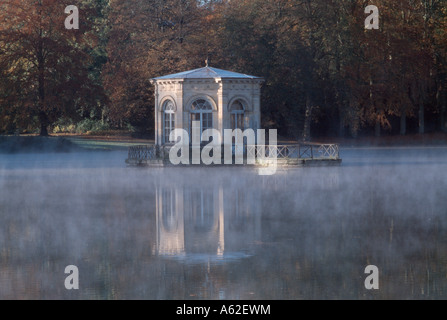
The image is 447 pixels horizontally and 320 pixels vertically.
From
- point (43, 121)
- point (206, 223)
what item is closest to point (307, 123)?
point (43, 121)

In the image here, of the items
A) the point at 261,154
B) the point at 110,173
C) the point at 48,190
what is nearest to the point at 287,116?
the point at 261,154

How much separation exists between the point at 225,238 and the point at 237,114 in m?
29.8

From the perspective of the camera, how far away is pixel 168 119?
44938mm

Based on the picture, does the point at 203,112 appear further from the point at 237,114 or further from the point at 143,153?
the point at 143,153

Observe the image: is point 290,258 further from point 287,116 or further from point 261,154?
point 287,116

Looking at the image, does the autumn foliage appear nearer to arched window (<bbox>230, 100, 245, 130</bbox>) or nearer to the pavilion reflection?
arched window (<bbox>230, 100, 245, 130</bbox>)

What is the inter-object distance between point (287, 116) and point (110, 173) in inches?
1369

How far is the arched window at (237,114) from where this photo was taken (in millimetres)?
44281

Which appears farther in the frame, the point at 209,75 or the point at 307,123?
the point at 307,123

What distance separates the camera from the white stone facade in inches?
1713

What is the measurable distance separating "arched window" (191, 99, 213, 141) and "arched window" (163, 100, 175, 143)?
1.27 meters

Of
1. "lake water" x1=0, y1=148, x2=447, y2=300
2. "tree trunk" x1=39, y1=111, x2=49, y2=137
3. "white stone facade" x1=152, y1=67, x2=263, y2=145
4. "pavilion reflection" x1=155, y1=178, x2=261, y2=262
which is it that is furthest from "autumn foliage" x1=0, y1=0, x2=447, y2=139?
"pavilion reflection" x1=155, y1=178, x2=261, y2=262

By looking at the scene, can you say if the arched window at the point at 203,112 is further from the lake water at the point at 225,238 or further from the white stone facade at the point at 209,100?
the lake water at the point at 225,238

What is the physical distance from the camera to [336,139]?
7075cm
